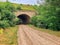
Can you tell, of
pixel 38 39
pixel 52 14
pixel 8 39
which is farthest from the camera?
pixel 52 14

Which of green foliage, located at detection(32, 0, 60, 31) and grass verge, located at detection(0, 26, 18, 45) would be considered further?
green foliage, located at detection(32, 0, 60, 31)

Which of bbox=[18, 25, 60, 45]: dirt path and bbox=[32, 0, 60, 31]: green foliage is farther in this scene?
bbox=[32, 0, 60, 31]: green foliage

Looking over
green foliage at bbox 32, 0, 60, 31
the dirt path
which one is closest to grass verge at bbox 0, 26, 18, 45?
the dirt path

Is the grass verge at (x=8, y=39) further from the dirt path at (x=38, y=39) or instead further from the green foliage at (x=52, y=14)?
the green foliage at (x=52, y=14)

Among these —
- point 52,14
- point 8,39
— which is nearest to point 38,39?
point 8,39

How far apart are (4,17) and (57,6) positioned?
42.6 ft

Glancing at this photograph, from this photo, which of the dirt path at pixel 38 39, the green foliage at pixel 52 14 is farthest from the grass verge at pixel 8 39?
the green foliage at pixel 52 14

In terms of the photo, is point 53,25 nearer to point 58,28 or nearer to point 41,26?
point 58,28

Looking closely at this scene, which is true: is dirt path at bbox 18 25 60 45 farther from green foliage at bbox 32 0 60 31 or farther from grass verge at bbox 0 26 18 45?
green foliage at bbox 32 0 60 31

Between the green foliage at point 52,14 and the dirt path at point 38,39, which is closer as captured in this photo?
the dirt path at point 38,39

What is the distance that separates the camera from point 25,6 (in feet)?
289

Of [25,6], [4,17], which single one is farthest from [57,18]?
[25,6]

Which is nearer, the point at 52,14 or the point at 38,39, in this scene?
the point at 38,39

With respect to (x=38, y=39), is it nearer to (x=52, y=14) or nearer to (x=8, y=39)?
(x=8, y=39)
